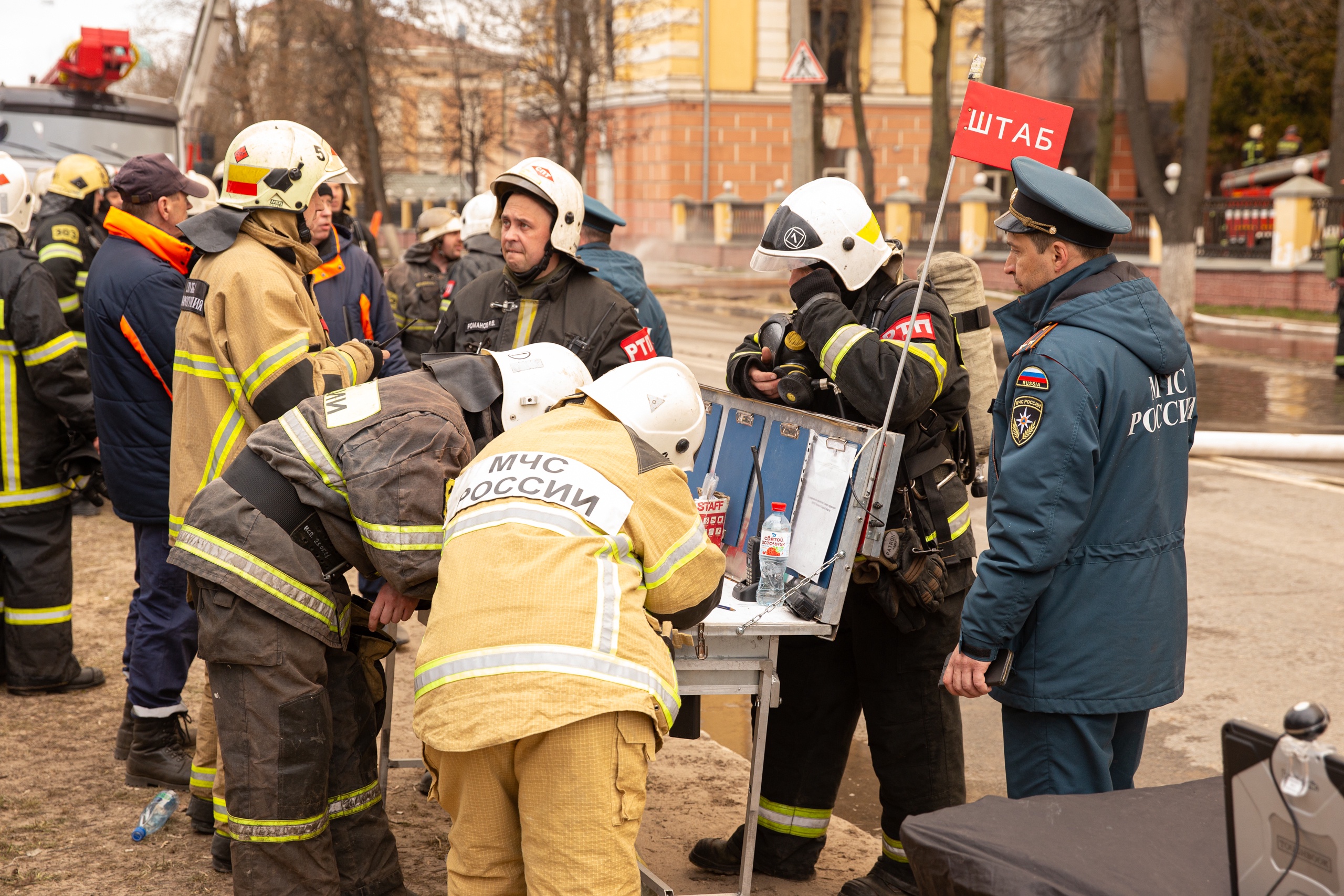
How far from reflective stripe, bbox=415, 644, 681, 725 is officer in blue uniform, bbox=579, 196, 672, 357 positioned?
10.4 feet

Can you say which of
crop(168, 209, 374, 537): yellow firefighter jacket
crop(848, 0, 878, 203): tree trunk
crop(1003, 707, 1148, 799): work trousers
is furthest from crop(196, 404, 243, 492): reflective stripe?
crop(848, 0, 878, 203): tree trunk

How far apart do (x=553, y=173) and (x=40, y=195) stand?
22.8ft

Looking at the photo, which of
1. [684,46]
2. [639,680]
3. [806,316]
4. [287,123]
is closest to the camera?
[639,680]

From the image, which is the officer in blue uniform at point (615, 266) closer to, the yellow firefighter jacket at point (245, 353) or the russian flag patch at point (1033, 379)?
the yellow firefighter jacket at point (245, 353)

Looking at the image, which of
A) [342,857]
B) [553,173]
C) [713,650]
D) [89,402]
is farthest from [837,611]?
[89,402]

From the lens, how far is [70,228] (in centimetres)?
691

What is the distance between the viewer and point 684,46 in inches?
1470

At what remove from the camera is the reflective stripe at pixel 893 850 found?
3631 mm

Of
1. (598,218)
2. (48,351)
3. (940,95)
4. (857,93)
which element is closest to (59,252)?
(48,351)

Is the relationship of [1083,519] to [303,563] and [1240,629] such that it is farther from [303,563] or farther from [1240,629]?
[1240,629]

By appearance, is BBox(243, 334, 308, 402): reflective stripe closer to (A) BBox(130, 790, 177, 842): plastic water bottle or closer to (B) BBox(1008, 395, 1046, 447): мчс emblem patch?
(A) BBox(130, 790, 177, 842): plastic water bottle

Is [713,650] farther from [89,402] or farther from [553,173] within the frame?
[89,402]

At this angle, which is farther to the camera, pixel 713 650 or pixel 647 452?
pixel 713 650

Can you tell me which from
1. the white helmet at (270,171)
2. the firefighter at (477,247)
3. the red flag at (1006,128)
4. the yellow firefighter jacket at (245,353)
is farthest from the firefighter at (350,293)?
the red flag at (1006,128)
